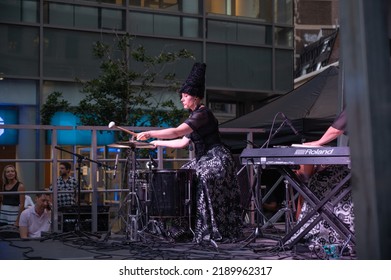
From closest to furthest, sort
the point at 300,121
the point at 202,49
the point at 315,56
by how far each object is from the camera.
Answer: the point at 300,121 < the point at 202,49 < the point at 315,56

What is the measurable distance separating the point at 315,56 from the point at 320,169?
19.9 m

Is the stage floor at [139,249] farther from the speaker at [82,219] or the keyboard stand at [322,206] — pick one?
the speaker at [82,219]

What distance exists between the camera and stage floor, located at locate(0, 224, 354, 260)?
4.75 metres

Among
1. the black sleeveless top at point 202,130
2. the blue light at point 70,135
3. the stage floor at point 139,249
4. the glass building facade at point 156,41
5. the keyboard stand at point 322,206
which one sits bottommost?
the stage floor at point 139,249

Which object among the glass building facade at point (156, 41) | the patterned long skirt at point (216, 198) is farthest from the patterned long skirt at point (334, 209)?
the glass building facade at point (156, 41)

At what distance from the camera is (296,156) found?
4891 millimetres

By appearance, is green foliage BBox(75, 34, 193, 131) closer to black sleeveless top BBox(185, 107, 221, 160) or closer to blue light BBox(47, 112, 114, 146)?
blue light BBox(47, 112, 114, 146)

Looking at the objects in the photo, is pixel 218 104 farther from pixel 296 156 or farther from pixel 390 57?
pixel 390 57

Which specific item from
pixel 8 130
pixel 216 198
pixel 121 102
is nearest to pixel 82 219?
pixel 216 198

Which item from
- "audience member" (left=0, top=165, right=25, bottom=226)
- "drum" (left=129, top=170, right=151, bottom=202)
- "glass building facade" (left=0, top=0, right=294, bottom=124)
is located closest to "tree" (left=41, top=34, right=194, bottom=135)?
"audience member" (left=0, top=165, right=25, bottom=226)

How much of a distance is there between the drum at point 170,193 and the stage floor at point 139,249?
0.27 m

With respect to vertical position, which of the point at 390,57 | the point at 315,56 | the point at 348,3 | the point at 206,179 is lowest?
the point at 206,179

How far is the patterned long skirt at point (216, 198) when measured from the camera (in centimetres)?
573
